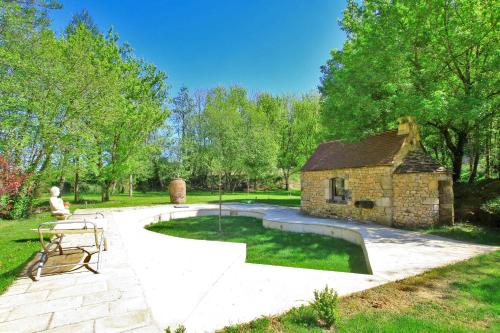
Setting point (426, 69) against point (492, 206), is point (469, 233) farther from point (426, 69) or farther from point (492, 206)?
point (426, 69)

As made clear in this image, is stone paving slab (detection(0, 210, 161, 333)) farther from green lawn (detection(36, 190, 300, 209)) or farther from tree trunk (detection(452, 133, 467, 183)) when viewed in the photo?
tree trunk (detection(452, 133, 467, 183))

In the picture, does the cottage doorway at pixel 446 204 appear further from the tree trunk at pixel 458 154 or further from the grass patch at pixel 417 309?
the grass patch at pixel 417 309

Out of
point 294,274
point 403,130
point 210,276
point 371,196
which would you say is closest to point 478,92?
point 403,130

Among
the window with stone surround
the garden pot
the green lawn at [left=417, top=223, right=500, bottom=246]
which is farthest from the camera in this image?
the garden pot

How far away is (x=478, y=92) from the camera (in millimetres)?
9891

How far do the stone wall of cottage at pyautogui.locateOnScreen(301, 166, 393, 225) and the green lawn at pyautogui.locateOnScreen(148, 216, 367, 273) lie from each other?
105 inches

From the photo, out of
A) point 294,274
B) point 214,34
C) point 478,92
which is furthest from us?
point 214,34

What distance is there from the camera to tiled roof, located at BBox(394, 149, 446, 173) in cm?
1011

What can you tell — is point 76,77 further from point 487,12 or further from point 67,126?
point 487,12

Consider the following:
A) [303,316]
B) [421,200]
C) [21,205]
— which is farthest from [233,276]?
[21,205]

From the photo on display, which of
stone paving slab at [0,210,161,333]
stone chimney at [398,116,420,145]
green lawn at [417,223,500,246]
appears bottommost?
green lawn at [417,223,500,246]

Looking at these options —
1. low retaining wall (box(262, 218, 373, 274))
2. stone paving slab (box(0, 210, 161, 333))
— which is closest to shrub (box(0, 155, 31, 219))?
stone paving slab (box(0, 210, 161, 333))

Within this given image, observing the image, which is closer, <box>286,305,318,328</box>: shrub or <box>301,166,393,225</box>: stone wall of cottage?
<box>286,305,318,328</box>: shrub

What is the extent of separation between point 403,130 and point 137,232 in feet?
36.8
